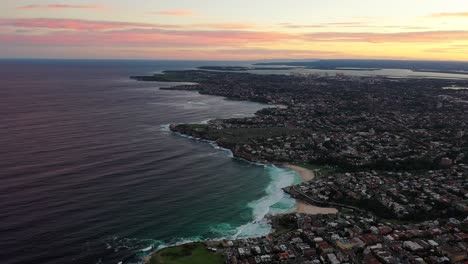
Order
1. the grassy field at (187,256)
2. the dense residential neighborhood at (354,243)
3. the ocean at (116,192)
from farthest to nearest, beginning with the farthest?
the ocean at (116,192) < the dense residential neighborhood at (354,243) < the grassy field at (187,256)

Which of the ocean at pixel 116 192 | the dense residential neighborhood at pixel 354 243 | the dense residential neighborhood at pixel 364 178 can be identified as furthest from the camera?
the ocean at pixel 116 192

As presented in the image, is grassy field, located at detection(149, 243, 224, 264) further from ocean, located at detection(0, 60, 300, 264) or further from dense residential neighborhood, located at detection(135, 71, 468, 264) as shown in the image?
ocean, located at detection(0, 60, 300, 264)

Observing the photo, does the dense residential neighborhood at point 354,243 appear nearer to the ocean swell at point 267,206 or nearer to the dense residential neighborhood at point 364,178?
the dense residential neighborhood at point 364,178

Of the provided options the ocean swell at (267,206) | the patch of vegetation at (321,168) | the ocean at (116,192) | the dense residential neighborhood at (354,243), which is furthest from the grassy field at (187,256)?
the patch of vegetation at (321,168)

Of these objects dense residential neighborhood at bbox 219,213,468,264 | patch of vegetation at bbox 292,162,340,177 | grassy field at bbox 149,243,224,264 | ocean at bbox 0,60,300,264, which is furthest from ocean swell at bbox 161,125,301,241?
grassy field at bbox 149,243,224,264

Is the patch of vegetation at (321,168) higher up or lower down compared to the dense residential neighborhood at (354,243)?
higher up

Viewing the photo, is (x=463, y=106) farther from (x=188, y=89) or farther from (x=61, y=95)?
(x=61, y=95)

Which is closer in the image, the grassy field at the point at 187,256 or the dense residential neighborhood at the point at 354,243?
the grassy field at the point at 187,256
